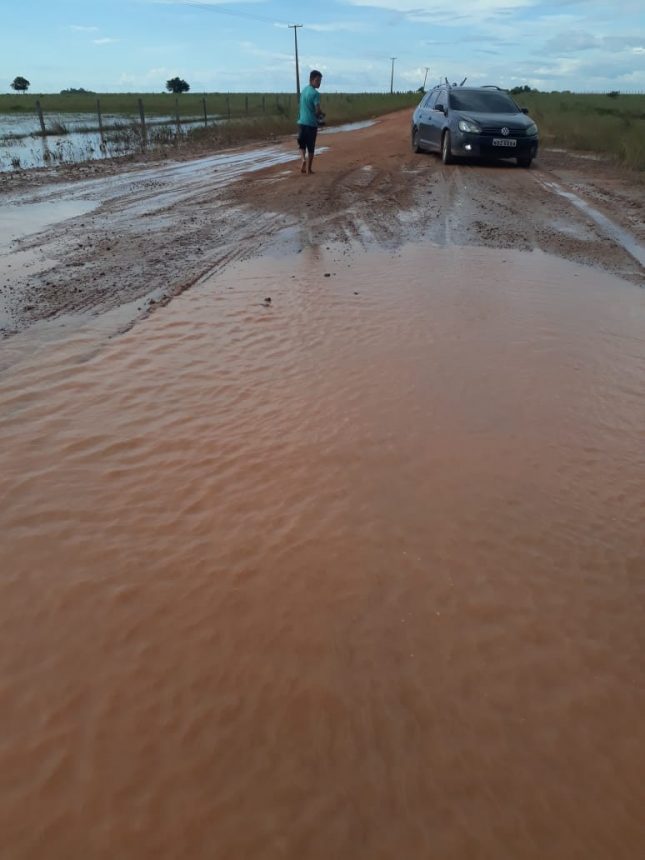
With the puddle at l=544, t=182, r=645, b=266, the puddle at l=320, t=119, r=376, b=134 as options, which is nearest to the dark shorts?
the puddle at l=544, t=182, r=645, b=266

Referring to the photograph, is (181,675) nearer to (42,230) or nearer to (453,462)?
(453,462)

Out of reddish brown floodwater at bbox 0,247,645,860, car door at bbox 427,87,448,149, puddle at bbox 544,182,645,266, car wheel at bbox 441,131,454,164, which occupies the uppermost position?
car door at bbox 427,87,448,149

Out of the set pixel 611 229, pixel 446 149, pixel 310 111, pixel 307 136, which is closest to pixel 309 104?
pixel 310 111

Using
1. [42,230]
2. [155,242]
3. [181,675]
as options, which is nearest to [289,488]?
[181,675]

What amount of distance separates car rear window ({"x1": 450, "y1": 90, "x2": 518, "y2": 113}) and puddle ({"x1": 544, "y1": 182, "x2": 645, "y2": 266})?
334cm

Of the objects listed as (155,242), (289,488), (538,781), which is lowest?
(538,781)

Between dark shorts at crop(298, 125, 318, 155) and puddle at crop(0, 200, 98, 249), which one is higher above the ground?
dark shorts at crop(298, 125, 318, 155)

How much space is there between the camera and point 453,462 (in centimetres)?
369

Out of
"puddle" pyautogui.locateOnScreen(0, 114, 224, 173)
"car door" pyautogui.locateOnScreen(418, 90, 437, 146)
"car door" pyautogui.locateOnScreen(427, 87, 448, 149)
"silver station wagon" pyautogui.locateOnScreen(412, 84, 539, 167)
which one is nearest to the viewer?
"silver station wagon" pyautogui.locateOnScreen(412, 84, 539, 167)

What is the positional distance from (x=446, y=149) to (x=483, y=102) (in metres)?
1.37

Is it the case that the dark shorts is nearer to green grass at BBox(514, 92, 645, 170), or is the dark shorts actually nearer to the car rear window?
the car rear window

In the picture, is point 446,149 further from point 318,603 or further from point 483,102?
point 318,603

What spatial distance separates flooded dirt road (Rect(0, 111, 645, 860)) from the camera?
6.50 feet

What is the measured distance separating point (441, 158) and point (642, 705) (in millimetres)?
15033
